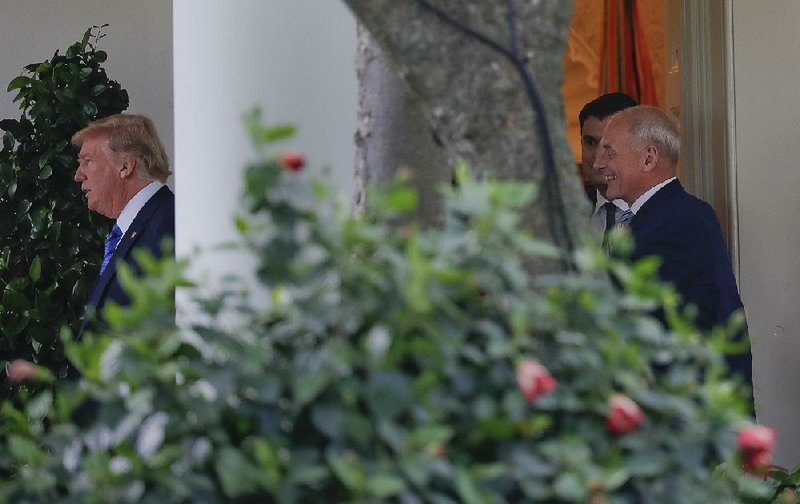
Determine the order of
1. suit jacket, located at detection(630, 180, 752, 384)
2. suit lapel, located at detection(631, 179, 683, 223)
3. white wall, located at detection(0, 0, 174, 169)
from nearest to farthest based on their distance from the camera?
suit jacket, located at detection(630, 180, 752, 384) < suit lapel, located at detection(631, 179, 683, 223) < white wall, located at detection(0, 0, 174, 169)

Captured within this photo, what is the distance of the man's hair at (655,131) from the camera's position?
519cm

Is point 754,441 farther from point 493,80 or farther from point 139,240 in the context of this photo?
point 139,240

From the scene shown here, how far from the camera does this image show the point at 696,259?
4.75 meters

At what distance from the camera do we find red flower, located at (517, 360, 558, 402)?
1884 millimetres

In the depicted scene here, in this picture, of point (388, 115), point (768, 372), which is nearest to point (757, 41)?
point (768, 372)

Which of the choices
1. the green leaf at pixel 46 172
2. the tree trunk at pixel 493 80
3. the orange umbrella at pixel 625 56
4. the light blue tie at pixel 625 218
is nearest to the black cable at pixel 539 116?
the tree trunk at pixel 493 80

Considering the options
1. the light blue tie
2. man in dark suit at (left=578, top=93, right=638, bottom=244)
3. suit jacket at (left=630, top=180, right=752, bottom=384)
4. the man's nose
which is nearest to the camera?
suit jacket at (left=630, top=180, right=752, bottom=384)

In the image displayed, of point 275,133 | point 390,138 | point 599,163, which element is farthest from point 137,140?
point 275,133

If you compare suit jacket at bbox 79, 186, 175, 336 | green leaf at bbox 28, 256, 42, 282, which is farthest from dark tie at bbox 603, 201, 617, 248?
green leaf at bbox 28, 256, 42, 282

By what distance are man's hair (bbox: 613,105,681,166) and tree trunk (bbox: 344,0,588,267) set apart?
282cm

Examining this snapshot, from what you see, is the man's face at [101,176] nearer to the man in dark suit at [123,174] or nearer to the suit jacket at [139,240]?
the man in dark suit at [123,174]

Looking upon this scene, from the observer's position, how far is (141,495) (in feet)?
6.40

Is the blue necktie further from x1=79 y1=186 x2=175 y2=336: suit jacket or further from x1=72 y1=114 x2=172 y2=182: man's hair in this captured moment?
x1=72 y1=114 x2=172 y2=182: man's hair

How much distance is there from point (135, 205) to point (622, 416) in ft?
11.8
